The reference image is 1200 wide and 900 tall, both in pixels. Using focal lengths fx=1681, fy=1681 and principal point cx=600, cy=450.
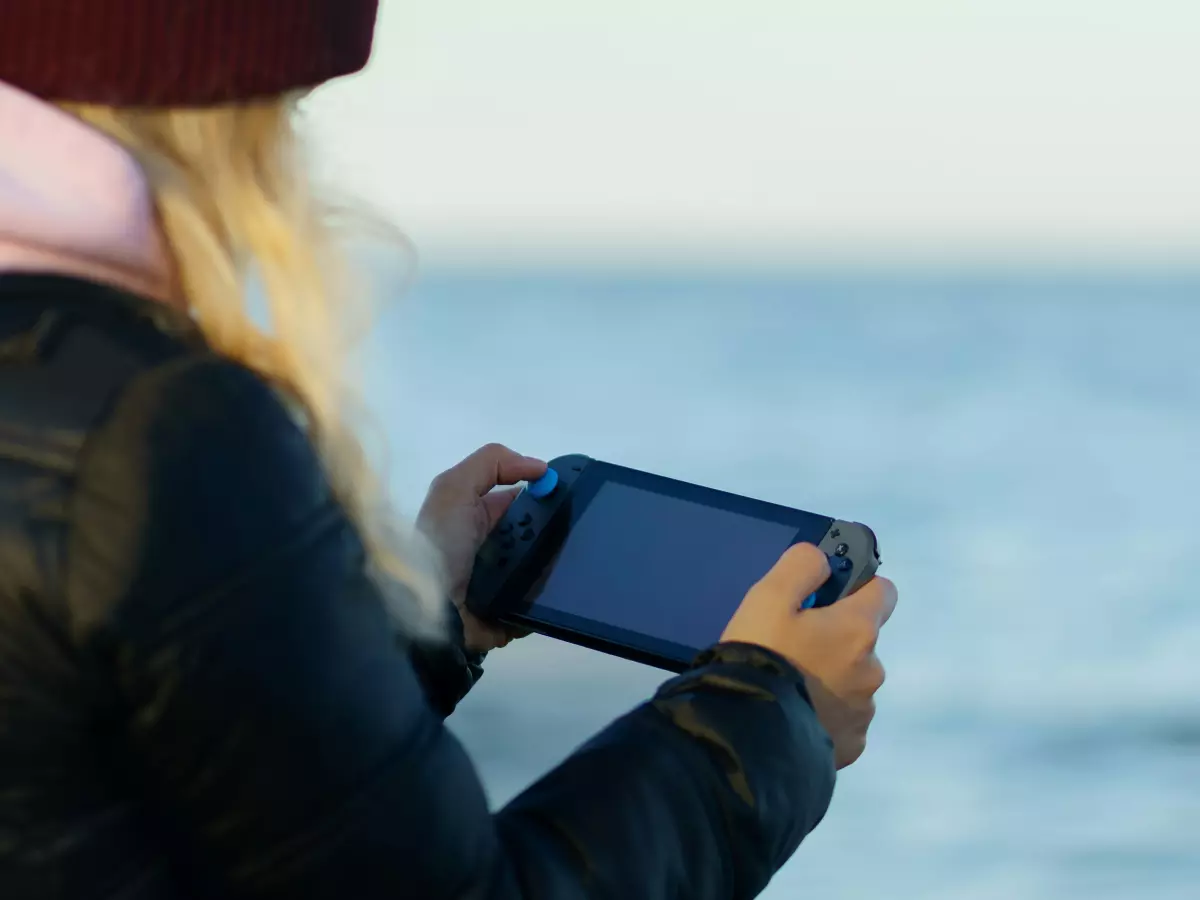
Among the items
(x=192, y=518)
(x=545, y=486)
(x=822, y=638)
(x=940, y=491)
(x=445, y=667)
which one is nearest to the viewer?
(x=192, y=518)

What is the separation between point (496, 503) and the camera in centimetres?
101

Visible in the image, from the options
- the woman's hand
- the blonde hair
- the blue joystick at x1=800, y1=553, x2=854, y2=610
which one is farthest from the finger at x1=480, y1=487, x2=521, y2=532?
the blonde hair

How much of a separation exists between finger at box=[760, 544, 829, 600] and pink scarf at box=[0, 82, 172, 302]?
12.8 inches

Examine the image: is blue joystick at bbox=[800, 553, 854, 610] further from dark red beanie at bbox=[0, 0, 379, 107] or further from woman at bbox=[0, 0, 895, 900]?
dark red beanie at bbox=[0, 0, 379, 107]

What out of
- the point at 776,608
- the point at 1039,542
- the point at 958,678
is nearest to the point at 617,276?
the point at 1039,542


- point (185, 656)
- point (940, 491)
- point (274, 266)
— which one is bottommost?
point (185, 656)

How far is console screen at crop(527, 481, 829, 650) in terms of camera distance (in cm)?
89

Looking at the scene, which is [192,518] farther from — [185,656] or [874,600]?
[874,600]

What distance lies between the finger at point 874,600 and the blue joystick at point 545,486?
0.79ft

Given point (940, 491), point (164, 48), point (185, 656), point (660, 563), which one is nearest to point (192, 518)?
point (185, 656)

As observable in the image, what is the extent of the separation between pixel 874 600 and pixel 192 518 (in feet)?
1.20

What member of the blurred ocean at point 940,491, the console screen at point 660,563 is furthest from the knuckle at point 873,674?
the blurred ocean at point 940,491

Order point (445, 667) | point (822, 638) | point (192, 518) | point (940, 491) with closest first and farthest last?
point (192, 518) < point (822, 638) < point (445, 667) < point (940, 491)

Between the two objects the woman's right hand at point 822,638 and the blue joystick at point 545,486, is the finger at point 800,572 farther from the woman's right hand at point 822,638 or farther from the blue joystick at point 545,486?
the blue joystick at point 545,486
